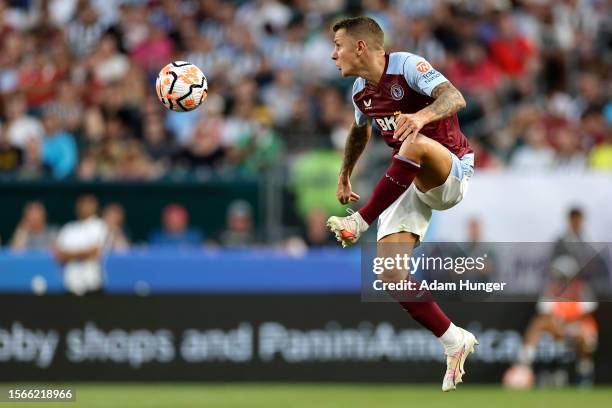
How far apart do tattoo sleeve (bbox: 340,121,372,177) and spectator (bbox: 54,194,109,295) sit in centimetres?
661

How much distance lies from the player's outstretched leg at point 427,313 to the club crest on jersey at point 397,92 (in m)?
1.02

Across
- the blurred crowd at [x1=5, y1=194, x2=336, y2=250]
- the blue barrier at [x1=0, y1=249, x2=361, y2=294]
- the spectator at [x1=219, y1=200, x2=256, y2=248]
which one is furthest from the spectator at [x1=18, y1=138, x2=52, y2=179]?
the spectator at [x1=219, y1=200, x2=256, y2=248]

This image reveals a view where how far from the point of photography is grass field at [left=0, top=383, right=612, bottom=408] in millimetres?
14688

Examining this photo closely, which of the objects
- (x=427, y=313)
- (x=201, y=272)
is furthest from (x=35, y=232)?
(x=427, y=313)

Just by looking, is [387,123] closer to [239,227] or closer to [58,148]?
[239,227]

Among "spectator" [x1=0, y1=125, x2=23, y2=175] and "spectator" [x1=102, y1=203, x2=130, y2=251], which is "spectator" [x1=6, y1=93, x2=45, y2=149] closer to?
"spectator" [x1=0, y1=125, x2=23, y2=175]

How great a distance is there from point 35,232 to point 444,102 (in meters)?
8.87

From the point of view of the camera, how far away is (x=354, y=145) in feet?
35.3

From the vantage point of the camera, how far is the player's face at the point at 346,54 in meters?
9.95

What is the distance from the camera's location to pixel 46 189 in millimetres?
17406

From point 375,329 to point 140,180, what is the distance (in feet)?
11.9

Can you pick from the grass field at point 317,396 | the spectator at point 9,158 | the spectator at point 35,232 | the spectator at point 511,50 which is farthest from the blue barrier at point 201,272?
the spectator at point 511,50

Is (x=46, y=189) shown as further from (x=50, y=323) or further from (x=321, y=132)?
(x=321, y=132)

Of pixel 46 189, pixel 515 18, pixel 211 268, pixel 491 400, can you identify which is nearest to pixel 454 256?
pixel 491 400
